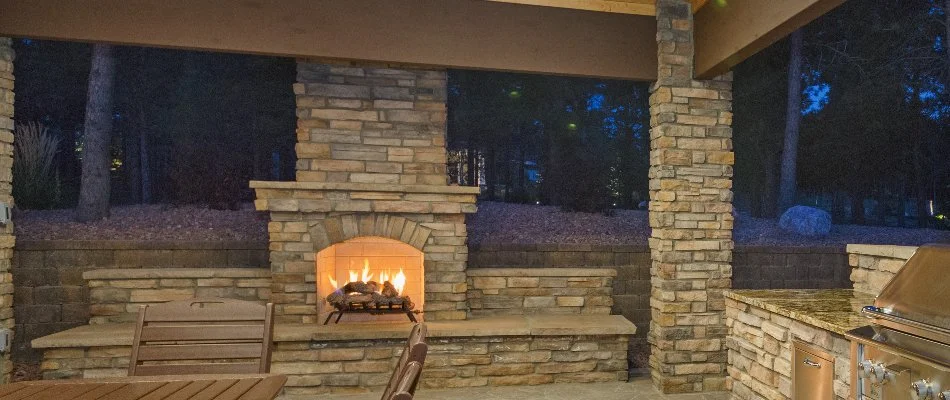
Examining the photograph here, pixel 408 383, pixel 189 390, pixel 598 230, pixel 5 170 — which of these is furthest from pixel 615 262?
pixel 5 170

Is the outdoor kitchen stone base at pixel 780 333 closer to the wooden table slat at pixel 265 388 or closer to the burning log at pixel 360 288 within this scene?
the wooden table slat at pixel 265 388

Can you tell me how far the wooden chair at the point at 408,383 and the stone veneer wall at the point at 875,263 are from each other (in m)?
3.04

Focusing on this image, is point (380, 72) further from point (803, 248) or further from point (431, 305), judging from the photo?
point (803, 248)

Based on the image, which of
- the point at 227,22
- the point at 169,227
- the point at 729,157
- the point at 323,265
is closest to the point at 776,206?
the point at 729,157

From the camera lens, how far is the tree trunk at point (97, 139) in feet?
21.0

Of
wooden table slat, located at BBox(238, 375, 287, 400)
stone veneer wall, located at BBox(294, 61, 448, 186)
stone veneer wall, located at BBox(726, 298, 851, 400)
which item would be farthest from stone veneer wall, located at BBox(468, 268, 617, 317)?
wooden table slat, located at BBox(238, 375, 287, 400)

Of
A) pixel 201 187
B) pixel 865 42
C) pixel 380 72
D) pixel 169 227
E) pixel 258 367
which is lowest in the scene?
pixel 258 367

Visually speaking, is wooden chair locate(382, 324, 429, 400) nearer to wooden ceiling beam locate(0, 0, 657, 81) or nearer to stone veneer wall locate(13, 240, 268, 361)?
wooden ceiling beam locate(0, 0, 657, 81)

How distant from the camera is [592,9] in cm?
465

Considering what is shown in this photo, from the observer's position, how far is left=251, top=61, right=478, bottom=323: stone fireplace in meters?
4.61

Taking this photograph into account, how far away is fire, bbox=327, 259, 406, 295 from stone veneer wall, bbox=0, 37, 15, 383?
98.4 inches

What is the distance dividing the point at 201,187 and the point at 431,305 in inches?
159

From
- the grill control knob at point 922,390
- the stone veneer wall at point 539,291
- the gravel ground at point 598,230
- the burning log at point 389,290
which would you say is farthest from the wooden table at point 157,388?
the gravel ground at point 598,230

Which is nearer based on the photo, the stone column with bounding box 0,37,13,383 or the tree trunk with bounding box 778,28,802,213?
the stone column with bounding box 0,37,13,383
